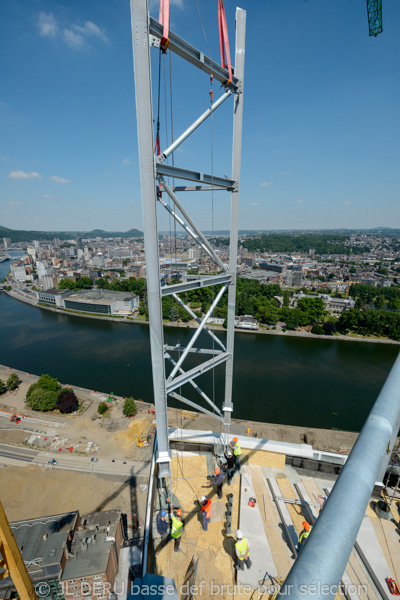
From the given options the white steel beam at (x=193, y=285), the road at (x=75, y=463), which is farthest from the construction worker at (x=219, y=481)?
the road at (x=75, y=463)

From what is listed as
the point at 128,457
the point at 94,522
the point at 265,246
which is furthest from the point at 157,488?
the point at 265,246

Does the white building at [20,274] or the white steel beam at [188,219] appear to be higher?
the white steel beam at [188,219]

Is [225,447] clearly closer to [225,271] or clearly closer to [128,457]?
[225,271]

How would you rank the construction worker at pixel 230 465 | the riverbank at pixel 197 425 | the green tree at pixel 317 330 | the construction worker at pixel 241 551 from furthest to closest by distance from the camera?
1. the green tree at pixel 317 330
2. the riverbank at pixel 197 425
3. the construction worker at pixel 230 465
4. the construction worker at pixel 241 551

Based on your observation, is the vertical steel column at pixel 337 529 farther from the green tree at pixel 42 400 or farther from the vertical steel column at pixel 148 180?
the green tree at pixel 42 400

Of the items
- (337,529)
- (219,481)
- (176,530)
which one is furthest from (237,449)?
(337,529)

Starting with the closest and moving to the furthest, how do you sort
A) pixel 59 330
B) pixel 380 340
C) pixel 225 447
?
pixel 225 447 → pixel 380 340 → pixel 59 330

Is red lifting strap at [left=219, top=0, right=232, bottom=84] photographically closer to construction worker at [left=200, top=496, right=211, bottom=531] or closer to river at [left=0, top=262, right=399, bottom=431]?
construction worker at [left=200, top=496, right=211, bottom=531]
